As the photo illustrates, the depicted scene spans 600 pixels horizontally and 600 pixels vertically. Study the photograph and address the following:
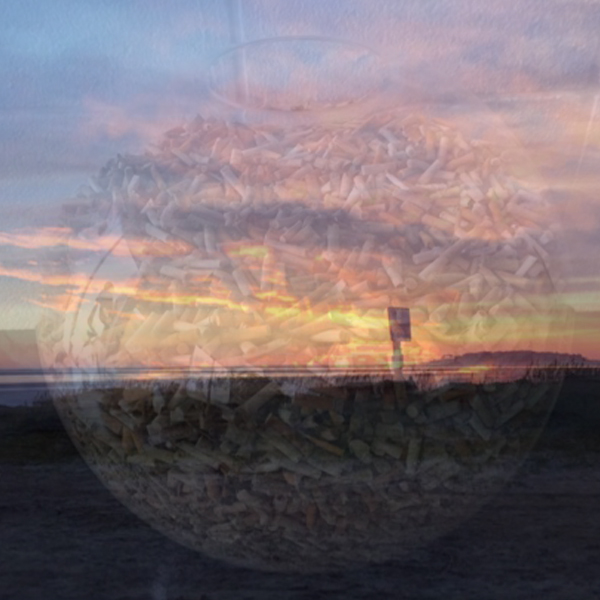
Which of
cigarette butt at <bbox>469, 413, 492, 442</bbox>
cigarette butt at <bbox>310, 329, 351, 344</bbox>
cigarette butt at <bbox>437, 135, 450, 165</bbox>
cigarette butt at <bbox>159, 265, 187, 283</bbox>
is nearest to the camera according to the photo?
cigarette butt at <bbox>310, 329, 351, 344</bbox>

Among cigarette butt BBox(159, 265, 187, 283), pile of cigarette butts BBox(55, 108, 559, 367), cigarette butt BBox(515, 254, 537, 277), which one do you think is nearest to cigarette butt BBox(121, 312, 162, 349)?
pile of cigarette butts BBox(55, 108, 559, 367)

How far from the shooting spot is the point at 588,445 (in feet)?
35.8

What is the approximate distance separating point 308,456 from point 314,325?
20.7 inches

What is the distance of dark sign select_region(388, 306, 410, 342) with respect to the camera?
3381 mm

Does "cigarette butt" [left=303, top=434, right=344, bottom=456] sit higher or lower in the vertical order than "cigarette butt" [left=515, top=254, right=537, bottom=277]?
lower

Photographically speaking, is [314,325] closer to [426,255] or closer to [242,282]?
[242,282]

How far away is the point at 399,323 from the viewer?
339 cm

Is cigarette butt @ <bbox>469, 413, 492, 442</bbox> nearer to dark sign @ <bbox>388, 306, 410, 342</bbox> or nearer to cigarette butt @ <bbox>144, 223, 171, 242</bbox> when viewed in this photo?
dark sign @ <bbox>388, 306, 410, 342</bbox>

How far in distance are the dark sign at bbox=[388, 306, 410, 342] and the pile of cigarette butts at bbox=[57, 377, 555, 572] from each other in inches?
8.3

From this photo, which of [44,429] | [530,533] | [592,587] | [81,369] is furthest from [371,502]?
[44,429]

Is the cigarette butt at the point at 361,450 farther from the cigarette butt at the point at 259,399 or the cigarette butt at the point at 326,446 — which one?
the cigarette butt at the point at 259,399

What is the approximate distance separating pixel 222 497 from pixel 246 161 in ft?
4.17

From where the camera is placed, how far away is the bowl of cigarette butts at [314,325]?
3387 mm

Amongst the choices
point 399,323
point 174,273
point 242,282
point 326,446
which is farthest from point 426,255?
point 174,273
